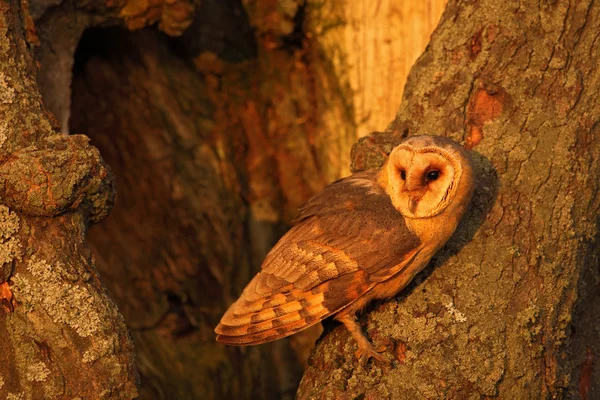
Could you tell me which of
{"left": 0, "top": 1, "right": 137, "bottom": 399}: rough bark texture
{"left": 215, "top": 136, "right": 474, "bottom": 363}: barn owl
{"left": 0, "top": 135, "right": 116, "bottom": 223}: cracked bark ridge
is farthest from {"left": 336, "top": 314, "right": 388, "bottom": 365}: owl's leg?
{"left": 0, "top": 135, "right": 116, "bottom": 223}: cracked bark ridge

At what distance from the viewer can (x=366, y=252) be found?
345 centimetres

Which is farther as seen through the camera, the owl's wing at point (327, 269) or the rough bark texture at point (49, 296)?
the owl's wing at point (327, 269)

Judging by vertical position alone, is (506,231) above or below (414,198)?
below

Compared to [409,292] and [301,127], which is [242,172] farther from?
[409,292]

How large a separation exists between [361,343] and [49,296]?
4.08 ft

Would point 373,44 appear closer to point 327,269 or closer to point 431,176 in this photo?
point 431,176

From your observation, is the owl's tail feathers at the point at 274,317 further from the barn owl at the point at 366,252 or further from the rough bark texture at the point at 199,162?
the rough bark texture at the point at 199,162

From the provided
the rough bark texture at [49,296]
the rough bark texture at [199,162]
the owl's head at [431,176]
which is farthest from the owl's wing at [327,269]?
the rough bark texture at [199,162]

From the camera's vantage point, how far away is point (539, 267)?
3512 millimetres

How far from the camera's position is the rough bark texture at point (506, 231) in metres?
3.33

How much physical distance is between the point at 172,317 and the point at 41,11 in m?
2.27

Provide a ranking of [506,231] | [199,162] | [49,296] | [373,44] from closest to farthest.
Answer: [49,296]
[506,231]
[373,44]
[199,162]

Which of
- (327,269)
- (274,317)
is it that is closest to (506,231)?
(327,269)

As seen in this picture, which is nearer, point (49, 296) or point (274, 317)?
point (49, 296)
